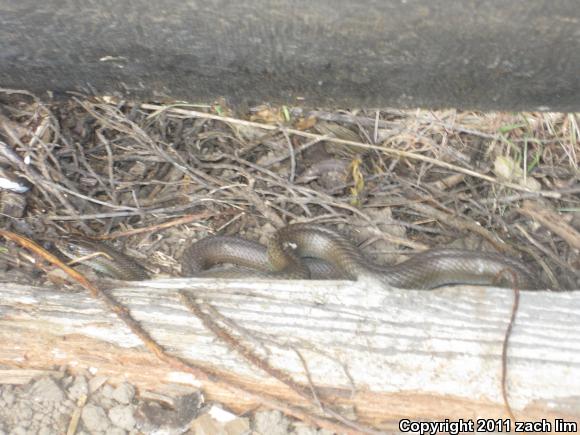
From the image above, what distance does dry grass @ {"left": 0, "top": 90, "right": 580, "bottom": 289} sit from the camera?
10.1 ft

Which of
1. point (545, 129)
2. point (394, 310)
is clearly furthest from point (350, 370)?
point (545, 129)

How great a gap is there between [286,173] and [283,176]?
4 centimetres

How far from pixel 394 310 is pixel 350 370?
281mm

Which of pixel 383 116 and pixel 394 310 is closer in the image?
pixel 394 310

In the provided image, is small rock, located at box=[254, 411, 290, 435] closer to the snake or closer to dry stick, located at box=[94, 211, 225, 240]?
the snake

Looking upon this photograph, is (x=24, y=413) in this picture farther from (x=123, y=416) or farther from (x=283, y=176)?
(x=283, y=176)

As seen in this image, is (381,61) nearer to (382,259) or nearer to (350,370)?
(382,259)

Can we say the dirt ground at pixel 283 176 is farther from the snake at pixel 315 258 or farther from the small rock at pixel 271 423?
the small rock at pixel 271 423

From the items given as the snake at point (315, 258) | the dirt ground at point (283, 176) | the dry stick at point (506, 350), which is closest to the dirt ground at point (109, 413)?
the dry stick at point (506, 350)

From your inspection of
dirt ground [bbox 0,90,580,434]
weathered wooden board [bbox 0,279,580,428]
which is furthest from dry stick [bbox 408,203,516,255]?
weathered wooden board [bbox 0,279,580,428]

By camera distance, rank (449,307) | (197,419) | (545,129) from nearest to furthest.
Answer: (197,419), (449,307), (545,129)

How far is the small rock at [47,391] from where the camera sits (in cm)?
218

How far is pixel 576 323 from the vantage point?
7.36 ft

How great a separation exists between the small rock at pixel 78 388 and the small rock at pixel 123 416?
4.8 inches
